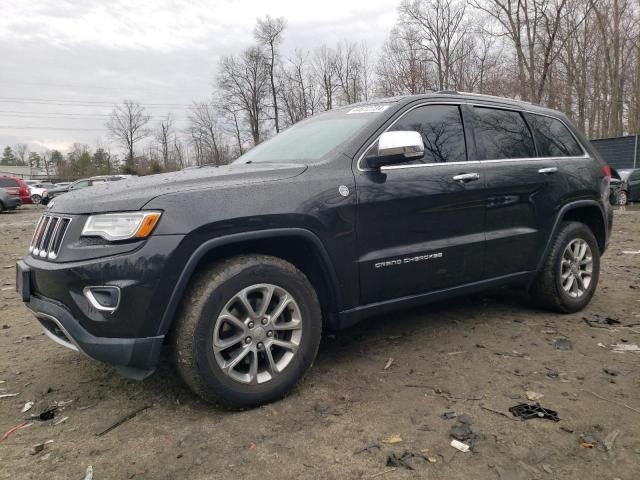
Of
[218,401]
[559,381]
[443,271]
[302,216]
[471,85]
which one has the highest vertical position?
[471,85]

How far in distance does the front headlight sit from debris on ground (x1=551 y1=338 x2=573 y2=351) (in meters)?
3.01

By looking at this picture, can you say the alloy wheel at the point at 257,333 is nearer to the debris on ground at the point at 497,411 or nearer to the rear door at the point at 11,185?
the debris on ground at the point at 497,411

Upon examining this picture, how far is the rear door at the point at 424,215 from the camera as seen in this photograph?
3.13 m

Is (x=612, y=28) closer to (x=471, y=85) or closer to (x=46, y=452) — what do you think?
(x=471, y=85)

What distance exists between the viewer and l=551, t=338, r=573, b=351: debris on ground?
364 cm

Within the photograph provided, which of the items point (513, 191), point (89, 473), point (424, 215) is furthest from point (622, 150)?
point (89, 473)

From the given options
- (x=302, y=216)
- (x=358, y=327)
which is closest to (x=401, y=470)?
(x=302, y=216)

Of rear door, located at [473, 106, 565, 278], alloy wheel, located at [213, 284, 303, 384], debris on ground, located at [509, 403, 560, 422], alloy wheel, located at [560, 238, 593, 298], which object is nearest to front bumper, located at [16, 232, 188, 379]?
alloy wheel, located at [213, 284, 303, 384]

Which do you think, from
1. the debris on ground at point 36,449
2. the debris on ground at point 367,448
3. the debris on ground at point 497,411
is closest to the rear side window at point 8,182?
the debris on ground at point 36,449

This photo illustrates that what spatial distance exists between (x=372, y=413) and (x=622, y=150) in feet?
83.4

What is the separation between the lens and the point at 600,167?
470cm

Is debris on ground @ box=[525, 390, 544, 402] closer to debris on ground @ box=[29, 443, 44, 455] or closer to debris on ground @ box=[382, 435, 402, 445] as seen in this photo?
debris on ground @ box=[382, 435, 402, 445]

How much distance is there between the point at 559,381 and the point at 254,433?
1.93 meters

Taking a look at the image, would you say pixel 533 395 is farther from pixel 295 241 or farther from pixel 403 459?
pixel 295 241
